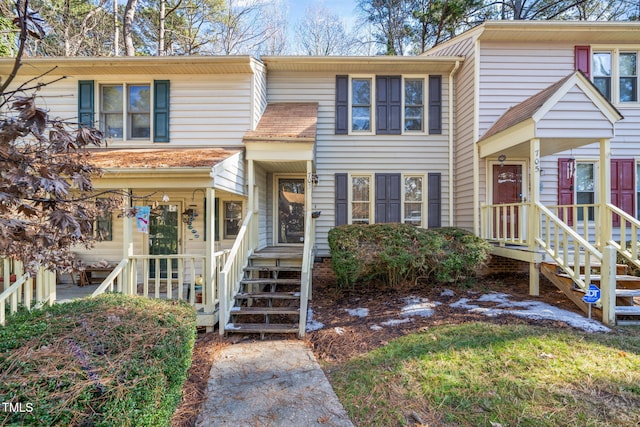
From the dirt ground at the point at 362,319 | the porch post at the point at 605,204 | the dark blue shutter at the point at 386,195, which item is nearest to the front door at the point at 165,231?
the dirt ground at the point at 362,319

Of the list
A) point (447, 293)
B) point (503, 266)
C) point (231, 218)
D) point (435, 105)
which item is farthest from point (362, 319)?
point (435, 105)

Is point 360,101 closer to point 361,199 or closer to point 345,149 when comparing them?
point 345,149

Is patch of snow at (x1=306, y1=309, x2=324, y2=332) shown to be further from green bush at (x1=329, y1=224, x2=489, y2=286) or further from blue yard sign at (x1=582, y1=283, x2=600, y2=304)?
blue yard sign at (x1=582, y1=283, x2=600, y2=304)

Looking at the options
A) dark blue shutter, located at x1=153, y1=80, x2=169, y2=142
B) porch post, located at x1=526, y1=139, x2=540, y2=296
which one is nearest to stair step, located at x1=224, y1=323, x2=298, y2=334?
porch post, located at x1=526, y1=139, x2=540, y2=296

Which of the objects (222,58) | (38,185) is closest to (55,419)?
(38,185)

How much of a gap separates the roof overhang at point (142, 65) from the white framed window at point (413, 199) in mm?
4854

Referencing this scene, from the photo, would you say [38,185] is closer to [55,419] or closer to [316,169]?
[55,419]

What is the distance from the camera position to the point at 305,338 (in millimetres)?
4629

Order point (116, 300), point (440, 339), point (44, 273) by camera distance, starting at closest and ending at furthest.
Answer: point (116, 300) → point (440, 339) → point (44, 273)

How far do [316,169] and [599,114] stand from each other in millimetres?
5864

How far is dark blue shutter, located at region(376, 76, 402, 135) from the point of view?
8203mm

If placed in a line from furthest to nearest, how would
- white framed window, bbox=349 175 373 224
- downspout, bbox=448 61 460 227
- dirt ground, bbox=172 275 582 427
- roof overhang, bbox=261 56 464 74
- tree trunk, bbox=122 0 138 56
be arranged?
tree trunk, bbox=122 0 138 56
white framed window, bbox=349 175 373 224
downspout, bbox=448 61 460 227
roof overhang, bbox=261 56 464 74
dirt ground, bbox=172 275 582 427

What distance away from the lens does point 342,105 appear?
819cm

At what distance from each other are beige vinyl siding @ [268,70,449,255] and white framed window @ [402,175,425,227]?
0.81 ft
